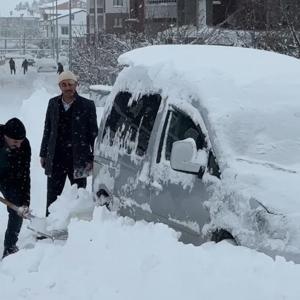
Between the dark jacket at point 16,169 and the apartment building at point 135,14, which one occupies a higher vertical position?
the apartment building at point 135,14

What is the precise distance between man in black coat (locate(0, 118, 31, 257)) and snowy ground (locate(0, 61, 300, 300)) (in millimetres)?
1167

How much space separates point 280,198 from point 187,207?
812 mm

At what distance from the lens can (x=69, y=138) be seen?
22.4 ft

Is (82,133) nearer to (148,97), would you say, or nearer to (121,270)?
(148,97)

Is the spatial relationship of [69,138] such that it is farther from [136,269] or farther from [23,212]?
[136,269]

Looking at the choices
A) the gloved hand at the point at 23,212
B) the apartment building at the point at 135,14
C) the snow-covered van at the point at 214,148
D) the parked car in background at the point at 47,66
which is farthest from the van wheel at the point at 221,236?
the parked car in background at the point at 47,66

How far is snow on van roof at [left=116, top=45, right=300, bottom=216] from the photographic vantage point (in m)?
4.20

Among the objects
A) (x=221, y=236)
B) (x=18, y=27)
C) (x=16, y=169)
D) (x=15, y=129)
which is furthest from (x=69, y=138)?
(x=18, y=27)

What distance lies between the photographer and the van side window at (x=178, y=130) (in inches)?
186

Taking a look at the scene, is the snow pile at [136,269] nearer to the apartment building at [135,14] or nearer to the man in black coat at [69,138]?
the man in black coat at [69,138]

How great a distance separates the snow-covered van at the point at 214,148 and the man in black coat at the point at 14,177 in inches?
40.2

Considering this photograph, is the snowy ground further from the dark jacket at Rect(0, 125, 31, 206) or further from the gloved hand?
the dark jacket at Rect(0, 125, 31, 206)

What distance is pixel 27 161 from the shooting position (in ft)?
21.1

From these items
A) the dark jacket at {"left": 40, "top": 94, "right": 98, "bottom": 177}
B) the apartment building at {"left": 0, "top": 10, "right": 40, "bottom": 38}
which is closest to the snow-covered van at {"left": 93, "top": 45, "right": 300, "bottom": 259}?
the dark jacket at {"left": 40, "top": 94, "right": 98, "bottom": 177}
